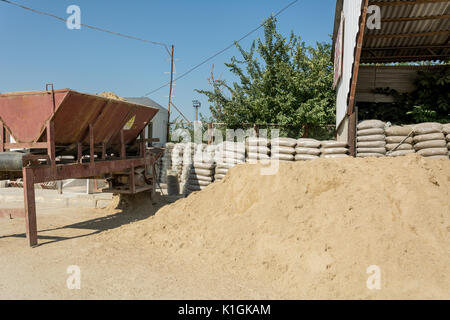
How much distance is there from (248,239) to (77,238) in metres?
3.03

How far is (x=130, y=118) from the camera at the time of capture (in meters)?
7.65

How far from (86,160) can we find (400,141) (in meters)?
6.96

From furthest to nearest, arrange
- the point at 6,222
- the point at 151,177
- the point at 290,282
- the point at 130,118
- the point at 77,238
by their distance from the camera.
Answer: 1. the point at 151,177
2. the point at 130,118
3. the point at 6,222
4. the point at 77,238
5. the point at 290,282

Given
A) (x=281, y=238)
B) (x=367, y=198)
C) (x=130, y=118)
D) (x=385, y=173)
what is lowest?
(x=281, y=238)

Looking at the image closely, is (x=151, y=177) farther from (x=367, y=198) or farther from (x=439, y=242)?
(x=439, y=242)

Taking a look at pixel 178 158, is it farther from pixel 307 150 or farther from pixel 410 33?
pixel 410 33

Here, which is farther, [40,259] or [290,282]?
[40,259]

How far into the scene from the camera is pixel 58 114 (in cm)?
550

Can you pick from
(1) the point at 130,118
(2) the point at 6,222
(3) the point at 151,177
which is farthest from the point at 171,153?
(2) the point at 6,222

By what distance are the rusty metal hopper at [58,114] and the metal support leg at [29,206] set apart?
868 millimetres

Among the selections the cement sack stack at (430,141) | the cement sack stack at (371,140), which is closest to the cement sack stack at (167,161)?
the cement sack stack at (371,140)

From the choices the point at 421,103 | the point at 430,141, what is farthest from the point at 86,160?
the point at 421,103

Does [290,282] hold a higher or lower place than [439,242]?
lower

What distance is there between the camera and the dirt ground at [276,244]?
3646 mm
